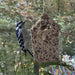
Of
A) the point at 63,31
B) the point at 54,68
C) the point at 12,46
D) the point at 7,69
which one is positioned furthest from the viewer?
the point at 7,69

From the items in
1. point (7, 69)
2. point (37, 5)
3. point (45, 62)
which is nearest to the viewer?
point (45, 62)

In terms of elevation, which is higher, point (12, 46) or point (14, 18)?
point (14, 18)

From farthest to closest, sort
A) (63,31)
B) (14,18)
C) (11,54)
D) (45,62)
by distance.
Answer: (11,54)
(14,18)
(63,31)
(45,62)

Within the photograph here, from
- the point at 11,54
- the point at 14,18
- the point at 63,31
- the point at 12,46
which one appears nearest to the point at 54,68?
the point at 63,31

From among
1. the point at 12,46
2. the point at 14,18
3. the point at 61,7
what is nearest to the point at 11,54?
the point at 12,46

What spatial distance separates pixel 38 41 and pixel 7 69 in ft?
9.82

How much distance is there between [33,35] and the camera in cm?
85

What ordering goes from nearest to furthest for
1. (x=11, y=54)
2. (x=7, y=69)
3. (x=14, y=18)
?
(x=14, y=18) < (x=11, y=54) < (x=7, y=69)

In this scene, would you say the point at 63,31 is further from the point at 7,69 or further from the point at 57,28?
the point at 7,69

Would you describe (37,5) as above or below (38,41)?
above

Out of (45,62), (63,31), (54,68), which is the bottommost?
(54,68)

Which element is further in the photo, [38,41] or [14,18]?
[14,18]

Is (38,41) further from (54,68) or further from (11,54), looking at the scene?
(11,54)

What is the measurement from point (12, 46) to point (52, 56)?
151cm
